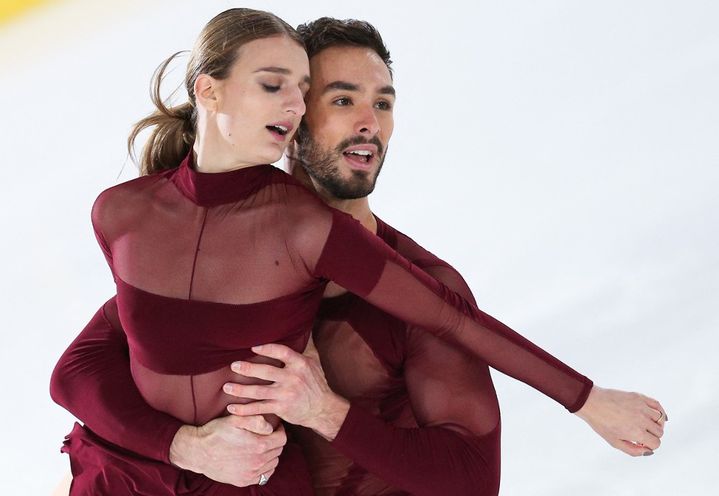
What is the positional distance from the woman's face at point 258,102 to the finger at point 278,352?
17.4 inches

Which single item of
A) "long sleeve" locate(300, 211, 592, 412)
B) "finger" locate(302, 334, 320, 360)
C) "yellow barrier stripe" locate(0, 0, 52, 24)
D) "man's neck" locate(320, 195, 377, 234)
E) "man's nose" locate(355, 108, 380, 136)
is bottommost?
"finger" locate(302, 334, 320, 360)

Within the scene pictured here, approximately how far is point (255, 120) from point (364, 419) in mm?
787

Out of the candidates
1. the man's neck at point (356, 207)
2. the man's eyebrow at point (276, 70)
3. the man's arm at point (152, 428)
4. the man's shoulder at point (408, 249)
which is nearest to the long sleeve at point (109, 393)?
the man's arm at point (152, 428)

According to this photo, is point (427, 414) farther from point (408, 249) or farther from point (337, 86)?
point (337, 86)

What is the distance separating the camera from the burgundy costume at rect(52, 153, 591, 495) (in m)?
2.79

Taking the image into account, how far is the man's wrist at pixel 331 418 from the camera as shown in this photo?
9.64 ft

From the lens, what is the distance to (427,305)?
2.85 metres

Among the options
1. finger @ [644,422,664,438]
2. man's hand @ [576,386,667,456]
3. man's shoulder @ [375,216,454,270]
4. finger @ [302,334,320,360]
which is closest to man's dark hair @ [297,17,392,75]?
man's shoulder @ [375,216,454,270]

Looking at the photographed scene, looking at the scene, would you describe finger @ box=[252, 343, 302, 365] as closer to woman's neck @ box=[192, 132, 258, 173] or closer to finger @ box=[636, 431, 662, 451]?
woman's neck @ box=[192, 132, 258, 173]

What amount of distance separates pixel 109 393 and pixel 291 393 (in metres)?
0.50

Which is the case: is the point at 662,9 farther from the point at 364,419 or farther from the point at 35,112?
the point at 364,419

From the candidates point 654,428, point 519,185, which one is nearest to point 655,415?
point 654,428

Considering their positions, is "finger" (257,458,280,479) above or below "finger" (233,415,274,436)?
below

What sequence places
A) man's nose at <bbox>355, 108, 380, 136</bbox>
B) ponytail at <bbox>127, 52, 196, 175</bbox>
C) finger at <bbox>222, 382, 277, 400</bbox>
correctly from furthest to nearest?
man's nose at <bbox>355, 108, 380, 136</bbox>, ponytail at <bbox>127, 52, 196, 175</bbox>, finger at <bbox>222, 382, 277, 400</bbox>
